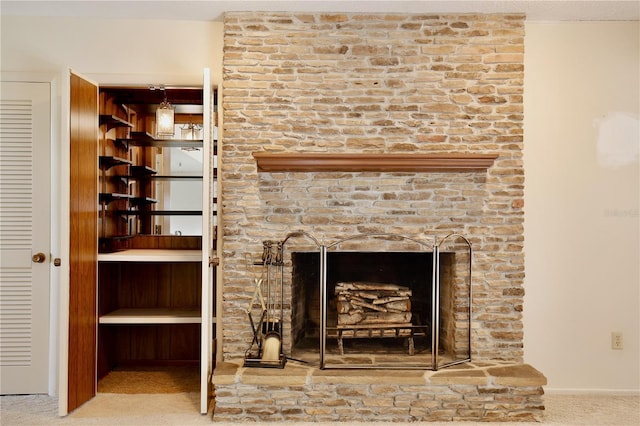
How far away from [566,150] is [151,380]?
10.5 ft

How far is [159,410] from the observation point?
127 inches

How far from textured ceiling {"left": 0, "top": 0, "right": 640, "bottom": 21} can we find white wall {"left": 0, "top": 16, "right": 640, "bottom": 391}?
0.08 m

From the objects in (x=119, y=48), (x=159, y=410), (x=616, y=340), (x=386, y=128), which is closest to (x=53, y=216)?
(x=119, y=48)

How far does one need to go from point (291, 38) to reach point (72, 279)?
6.39ft

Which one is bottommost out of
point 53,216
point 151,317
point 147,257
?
point 151,317

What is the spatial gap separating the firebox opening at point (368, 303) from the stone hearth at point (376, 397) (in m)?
0.39

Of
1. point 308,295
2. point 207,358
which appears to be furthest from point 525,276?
point 207,358

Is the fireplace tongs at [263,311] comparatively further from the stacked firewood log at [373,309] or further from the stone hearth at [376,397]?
the stacked firewood log at [373,309]

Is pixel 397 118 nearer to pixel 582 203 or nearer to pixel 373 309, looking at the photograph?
pixel 373 309

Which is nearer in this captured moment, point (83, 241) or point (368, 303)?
point (83, 241)

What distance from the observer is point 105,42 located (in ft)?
11.6

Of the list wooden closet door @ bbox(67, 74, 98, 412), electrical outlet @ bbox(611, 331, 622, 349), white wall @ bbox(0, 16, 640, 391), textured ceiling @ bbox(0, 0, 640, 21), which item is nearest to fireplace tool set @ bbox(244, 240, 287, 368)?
wooden closet door @ bbox(67, 74, 98, 412)

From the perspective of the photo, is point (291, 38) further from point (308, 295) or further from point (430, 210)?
point (308, 295)

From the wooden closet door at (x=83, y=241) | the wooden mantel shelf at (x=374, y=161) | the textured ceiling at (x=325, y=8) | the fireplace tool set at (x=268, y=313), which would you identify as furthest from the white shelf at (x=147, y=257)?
the textured ceiling at (x=325, y=8)
